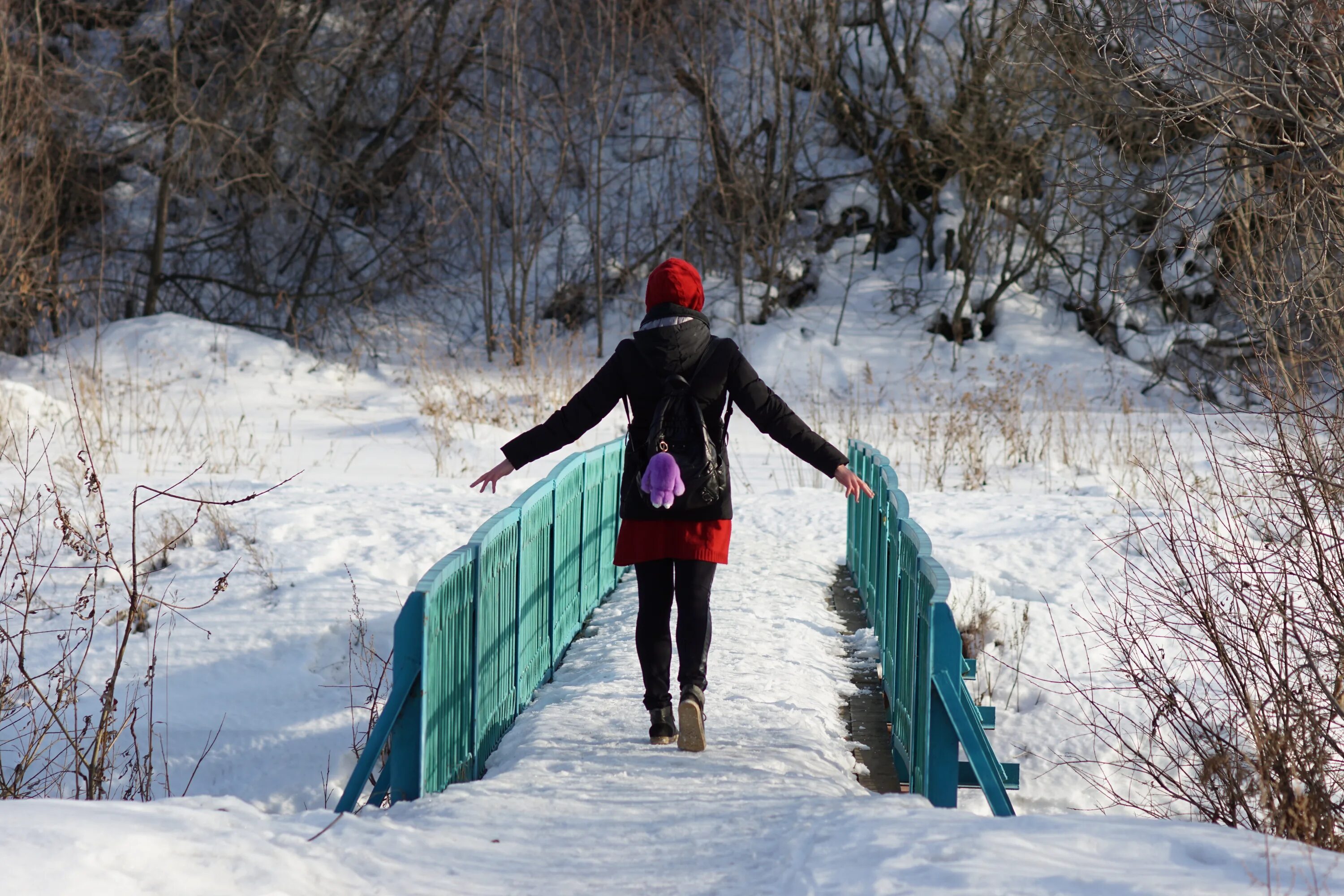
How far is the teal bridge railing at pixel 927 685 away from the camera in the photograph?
3.34 meters

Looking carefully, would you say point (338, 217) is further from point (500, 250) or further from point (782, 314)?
point (782, 314)

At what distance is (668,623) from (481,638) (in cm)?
68

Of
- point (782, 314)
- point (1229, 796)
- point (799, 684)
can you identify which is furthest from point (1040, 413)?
point (1229, 796)

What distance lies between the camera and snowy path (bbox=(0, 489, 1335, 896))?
101 inches

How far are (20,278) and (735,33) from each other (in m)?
14.2

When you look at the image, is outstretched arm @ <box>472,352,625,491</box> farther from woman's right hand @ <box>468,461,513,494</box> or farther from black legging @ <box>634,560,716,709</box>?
black legging @ <box>634,560,716,709</box>

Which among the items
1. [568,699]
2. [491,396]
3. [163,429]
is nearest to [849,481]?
[568,699]

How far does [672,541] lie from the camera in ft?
13.4

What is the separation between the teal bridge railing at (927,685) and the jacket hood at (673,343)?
1.04 m

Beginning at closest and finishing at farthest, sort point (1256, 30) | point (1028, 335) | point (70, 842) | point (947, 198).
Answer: point (70, 842)
point (1256, 30)
point (1028, 335)
point (947, 198)

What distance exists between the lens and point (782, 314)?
19844 mm

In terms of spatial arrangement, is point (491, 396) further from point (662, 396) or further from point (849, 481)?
point (849, 481)

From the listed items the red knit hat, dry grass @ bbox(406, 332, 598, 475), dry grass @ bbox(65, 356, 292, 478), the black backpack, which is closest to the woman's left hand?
the black backpack

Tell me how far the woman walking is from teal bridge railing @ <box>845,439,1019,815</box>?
0.53 m
